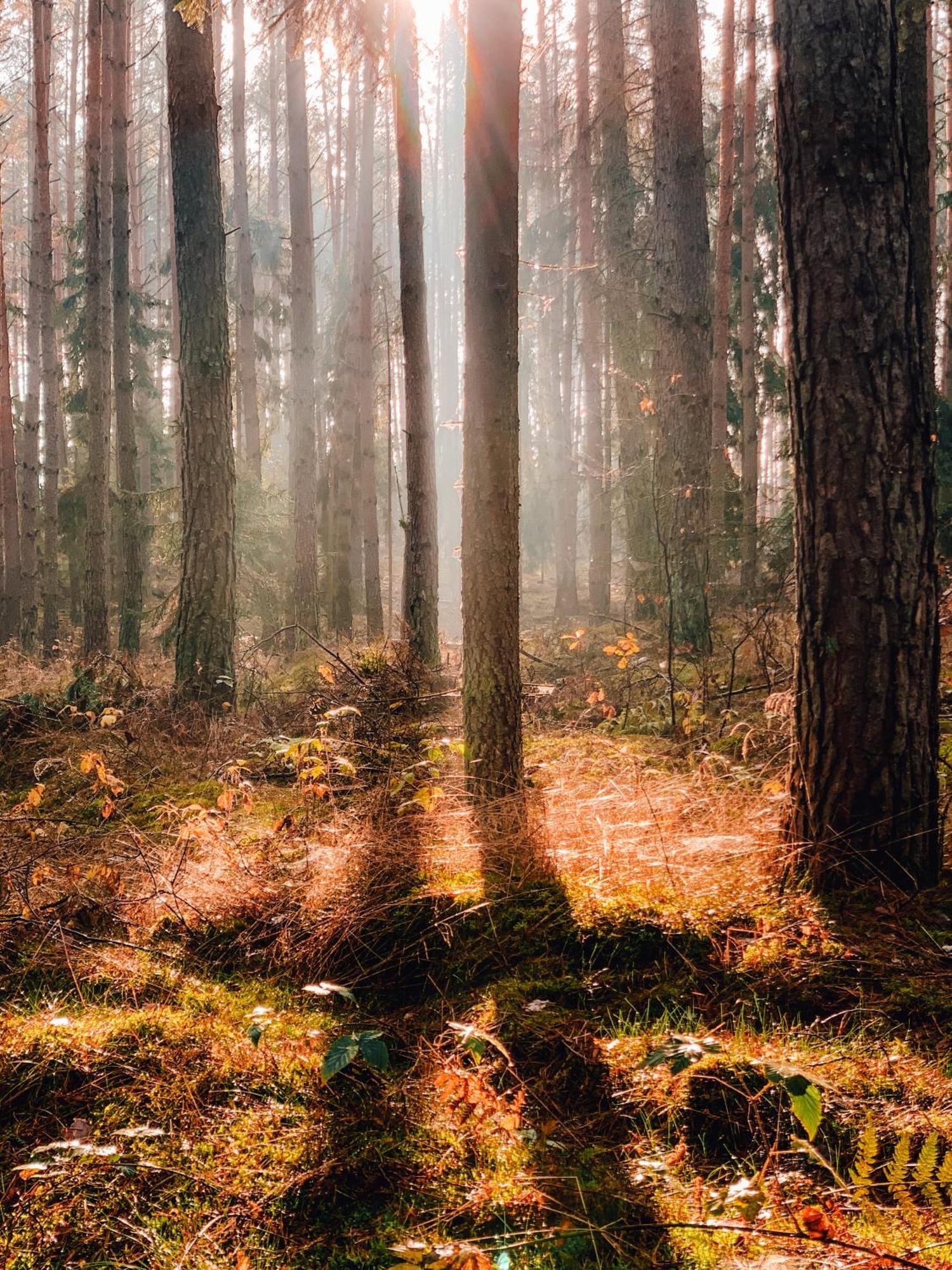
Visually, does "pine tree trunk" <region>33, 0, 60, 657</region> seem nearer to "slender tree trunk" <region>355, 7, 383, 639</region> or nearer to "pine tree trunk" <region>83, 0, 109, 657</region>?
"pine tree trunk" <region>83, 0, 109, 657</region>

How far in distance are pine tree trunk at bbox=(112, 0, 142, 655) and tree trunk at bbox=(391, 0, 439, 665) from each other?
563cm

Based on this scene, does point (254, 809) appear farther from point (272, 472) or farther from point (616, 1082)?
point (272, 472)

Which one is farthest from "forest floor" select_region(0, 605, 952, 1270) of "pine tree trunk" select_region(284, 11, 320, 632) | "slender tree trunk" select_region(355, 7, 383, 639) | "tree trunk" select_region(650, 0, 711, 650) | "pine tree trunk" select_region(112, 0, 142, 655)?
"slender tree trunk" select_region(355, 7, 383, 639)

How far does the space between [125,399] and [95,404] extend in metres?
1.95

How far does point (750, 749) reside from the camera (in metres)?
5.18

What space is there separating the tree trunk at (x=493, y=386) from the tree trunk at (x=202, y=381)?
3879mm

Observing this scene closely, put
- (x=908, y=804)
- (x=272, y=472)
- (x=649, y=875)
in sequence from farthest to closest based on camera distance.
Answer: (x=272, y=472), (x=649, y=875), (x=908, y=804)

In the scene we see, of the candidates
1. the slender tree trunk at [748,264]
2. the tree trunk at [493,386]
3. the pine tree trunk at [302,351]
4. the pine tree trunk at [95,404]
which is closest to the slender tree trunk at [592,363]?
the slender tree trunk at [748,264]

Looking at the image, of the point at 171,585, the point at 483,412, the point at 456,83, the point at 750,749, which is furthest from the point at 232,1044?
the point at 456,83

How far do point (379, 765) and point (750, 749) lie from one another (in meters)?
2.36

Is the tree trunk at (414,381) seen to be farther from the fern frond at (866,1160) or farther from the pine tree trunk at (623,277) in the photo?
the fern frond at (866,1160)

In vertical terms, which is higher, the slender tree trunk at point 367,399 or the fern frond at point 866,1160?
the slender tree trunk at point 367,399

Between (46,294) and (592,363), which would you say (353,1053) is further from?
(46,294)

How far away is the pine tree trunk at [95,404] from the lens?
1185 cm
